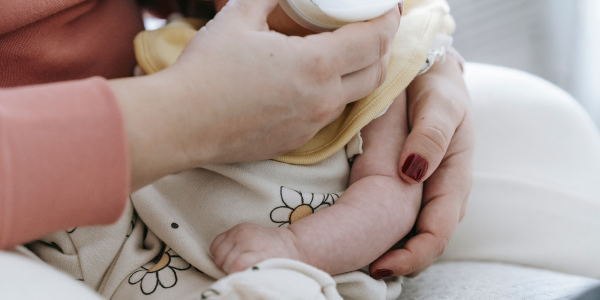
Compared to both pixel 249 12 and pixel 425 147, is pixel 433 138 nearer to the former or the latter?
pixel 425 147

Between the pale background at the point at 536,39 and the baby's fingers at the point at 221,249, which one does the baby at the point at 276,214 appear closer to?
the baby's fingers at the point at 221,249

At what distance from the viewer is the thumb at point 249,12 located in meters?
0.45

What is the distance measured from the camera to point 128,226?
549mm

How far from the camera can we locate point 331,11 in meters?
0.48

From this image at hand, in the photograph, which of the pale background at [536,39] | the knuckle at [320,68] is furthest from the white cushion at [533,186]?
the pale background at [536,39]

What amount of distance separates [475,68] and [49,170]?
0.83 metres

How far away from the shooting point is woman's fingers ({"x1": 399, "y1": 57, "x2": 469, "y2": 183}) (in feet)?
1.83

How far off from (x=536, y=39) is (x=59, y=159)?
1637mm

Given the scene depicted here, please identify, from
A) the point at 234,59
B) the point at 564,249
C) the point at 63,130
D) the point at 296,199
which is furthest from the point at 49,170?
the point at 564,249

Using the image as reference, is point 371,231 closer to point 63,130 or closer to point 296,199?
point 296,199

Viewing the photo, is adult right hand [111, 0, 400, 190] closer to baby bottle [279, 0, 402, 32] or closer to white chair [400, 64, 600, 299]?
baby bottle [279, 0, 402, 32]

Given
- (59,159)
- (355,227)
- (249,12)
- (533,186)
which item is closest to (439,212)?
(355,227)

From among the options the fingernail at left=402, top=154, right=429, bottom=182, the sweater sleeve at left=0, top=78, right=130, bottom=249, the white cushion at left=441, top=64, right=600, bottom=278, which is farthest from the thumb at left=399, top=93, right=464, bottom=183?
the sweater sleeve at left=0, top=78, right=130, bottom=249

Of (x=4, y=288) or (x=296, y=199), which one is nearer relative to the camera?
(x=4, y=288)
